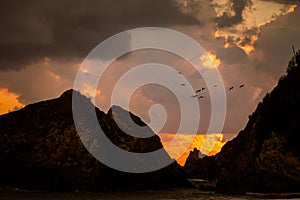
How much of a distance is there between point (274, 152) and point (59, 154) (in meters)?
36.7

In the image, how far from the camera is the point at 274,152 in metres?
63.6

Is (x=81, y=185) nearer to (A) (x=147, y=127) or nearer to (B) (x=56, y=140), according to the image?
(B) (x=56, y=140)

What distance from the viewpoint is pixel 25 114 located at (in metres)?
81.9

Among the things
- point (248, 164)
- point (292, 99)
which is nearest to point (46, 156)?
point (248, 164)

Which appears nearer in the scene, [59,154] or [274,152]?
[274,152]

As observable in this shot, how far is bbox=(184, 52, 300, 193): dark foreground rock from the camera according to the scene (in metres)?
61.0

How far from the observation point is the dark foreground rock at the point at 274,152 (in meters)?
61.0

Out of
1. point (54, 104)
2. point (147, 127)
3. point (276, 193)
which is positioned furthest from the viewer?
point (147, 127)

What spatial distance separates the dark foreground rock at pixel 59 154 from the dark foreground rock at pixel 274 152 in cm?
1635

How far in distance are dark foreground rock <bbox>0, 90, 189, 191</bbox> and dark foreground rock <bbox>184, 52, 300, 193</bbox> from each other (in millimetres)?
16348

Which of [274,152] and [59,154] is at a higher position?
[59,154]

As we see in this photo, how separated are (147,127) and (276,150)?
103 ft

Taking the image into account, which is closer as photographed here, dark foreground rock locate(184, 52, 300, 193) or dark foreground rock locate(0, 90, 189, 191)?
dark foreground rock locate(184, 52, 300, 193)

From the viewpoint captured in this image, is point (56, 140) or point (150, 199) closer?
point (150, 199)
